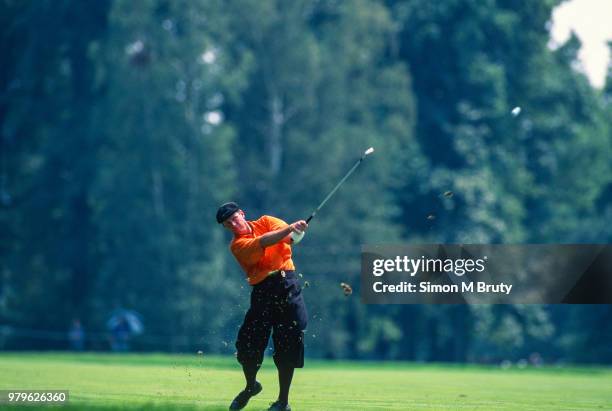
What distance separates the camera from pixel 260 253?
16.5 metres

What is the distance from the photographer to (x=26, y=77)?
63406 millimetres

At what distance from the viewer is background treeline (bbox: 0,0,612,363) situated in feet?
210

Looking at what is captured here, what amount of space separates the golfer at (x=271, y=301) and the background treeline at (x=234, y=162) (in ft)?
137

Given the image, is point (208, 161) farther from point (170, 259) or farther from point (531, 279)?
point (531, 279)

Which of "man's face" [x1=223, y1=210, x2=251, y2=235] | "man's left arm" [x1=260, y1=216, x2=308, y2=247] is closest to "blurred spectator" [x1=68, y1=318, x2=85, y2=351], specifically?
"man's face" [x1=223, y1=210, x2=251, y2=235]

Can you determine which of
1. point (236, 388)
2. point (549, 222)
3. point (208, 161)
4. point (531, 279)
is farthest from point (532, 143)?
point (236, 388)

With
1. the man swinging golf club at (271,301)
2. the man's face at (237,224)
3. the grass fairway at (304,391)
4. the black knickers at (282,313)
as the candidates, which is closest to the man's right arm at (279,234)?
the man swinging golf club at (271,301)

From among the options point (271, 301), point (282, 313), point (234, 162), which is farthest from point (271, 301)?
point (234, 162)

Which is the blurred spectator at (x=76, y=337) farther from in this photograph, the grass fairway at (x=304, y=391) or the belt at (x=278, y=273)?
the belt at (x=278, y=273)

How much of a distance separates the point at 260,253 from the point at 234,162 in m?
53.7

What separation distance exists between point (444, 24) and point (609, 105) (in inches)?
637

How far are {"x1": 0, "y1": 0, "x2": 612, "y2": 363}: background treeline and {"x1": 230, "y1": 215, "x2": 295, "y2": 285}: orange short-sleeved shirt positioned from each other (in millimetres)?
42074

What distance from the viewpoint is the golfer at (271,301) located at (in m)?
16.8

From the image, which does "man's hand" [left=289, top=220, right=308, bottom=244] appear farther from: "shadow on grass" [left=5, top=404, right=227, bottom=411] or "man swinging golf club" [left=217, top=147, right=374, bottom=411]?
"shadow on grass" [left=5, top=404, right=227, bottom=411]
